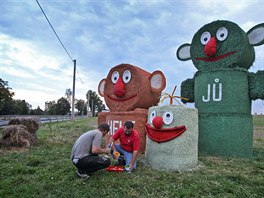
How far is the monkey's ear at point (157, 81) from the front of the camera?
6.55 m

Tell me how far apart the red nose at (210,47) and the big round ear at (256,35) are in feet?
3.09

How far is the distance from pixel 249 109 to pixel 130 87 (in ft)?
10.6

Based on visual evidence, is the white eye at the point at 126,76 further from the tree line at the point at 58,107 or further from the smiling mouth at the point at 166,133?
the tree line at the point at 58,107

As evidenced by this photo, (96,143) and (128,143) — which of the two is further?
(128,143)

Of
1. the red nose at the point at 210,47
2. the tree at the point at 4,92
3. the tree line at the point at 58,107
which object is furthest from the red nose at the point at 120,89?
the tree line at the point at 58,107

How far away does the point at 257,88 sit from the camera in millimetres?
6047

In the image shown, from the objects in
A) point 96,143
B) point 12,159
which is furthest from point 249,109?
point 12,159

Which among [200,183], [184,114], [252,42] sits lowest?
[200,183]

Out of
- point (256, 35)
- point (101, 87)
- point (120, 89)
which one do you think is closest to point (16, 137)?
point (101, 87)

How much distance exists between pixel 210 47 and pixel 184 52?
1.41 meters

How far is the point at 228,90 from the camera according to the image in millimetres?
6121

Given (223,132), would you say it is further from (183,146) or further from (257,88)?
(183,146)

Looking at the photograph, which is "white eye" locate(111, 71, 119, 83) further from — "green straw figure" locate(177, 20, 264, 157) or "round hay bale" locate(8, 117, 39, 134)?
"round hay bale" locate(8, 117, 39, 134)

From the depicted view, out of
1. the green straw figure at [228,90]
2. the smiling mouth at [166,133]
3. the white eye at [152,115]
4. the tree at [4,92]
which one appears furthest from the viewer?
the tree at [4,92]
